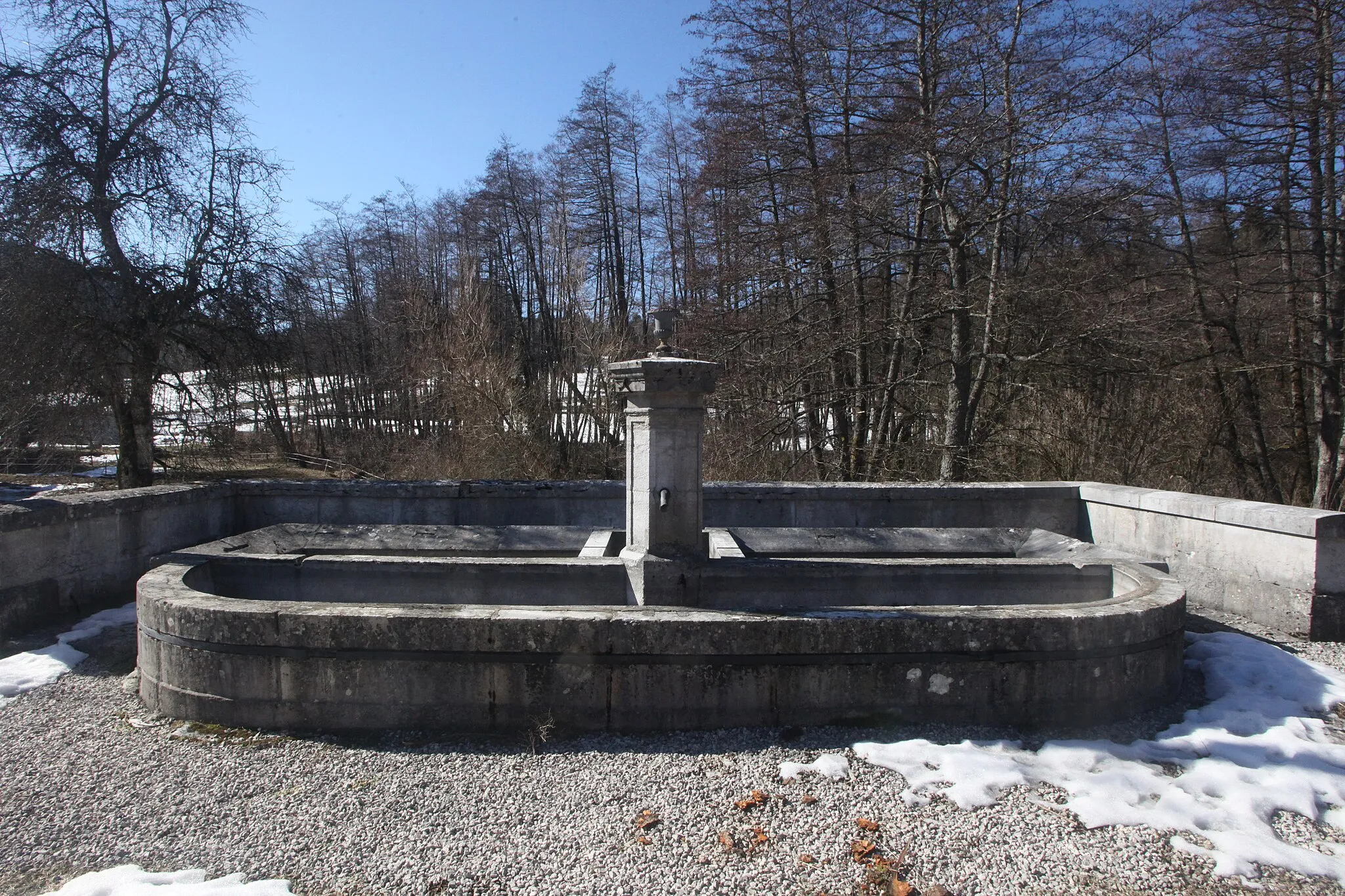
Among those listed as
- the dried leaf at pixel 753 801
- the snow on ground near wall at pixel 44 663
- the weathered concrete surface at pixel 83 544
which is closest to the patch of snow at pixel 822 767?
the dried leaf at pixel 753 801

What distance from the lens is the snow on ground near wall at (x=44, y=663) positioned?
16.5ft

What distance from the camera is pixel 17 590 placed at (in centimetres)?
606

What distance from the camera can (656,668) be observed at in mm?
4238

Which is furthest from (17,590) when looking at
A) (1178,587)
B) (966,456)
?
(966,456)

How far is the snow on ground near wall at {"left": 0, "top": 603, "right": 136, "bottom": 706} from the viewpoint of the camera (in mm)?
5035

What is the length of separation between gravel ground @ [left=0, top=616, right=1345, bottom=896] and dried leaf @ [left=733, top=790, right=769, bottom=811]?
0.10 feet

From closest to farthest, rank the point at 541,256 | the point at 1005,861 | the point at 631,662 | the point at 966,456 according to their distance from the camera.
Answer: the point at 1005,861 < the point at 631,662 < the point at 966,456 < the point at 541,256

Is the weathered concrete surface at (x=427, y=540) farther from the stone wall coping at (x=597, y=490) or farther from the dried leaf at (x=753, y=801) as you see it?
the dried leaf at (x=753, y=801)

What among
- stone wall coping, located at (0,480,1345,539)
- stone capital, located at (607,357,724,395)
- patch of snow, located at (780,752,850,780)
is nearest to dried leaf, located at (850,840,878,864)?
patch of snow, located at (780,752,850,780)

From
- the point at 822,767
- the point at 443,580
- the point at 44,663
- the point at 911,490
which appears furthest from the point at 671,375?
the point at 44,663

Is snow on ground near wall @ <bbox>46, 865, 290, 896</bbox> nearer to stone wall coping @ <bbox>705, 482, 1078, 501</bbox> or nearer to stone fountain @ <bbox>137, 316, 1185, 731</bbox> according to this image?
stone fountain @ <bbox>137, 316, 1185, 731</bbox>

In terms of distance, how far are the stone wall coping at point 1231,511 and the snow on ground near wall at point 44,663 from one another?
8.60 m

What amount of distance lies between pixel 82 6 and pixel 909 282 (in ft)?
40.4

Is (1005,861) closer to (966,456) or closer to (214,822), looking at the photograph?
(214,822)
